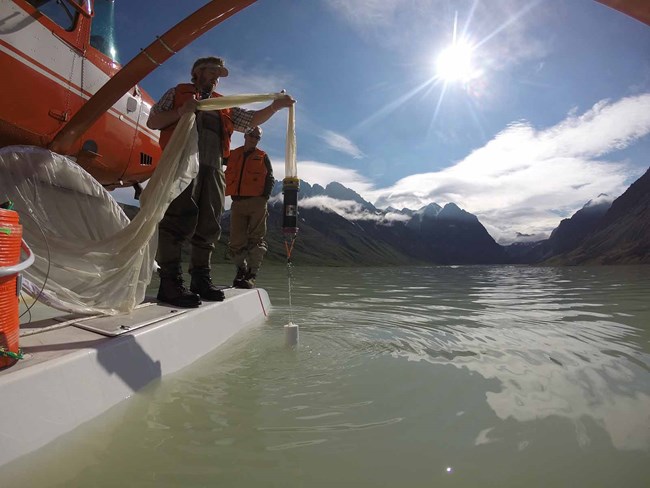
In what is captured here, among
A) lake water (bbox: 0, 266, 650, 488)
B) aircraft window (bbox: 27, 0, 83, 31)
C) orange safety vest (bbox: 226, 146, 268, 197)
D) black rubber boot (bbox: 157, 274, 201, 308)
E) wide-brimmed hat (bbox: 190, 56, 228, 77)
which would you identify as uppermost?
aircraft window (bbox: 27, 0, 83, 31)

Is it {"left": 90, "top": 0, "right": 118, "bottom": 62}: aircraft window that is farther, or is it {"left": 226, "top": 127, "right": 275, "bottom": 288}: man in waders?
{"left": 226, "top": 127, "right": 275, "bottom": 288}: man in waders

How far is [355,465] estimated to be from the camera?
170 cm

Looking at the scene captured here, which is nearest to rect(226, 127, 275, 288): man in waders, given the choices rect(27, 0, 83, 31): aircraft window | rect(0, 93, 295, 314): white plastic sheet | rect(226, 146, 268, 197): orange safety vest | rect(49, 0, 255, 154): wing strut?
rect(226, 146, 268, 197): orange safety vest

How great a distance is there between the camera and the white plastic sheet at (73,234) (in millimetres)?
3709

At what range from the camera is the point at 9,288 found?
2043 mm

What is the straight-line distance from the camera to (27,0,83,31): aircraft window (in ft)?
17.1

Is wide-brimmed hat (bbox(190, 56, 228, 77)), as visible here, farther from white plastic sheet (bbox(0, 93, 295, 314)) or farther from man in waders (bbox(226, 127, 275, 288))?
man in waders (bbox(226, 127, 275, 288))

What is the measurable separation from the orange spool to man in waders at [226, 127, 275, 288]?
5.24 m

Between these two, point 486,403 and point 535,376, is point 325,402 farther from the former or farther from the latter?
point 535,376

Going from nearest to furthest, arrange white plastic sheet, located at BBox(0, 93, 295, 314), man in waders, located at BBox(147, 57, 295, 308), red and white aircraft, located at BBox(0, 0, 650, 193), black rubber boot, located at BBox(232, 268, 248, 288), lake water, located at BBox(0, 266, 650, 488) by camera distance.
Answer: lake water, located at BBox(0, 266, 650, 488) → white plastic sheet, located at BBox(0, 93, 295, 314) → man in waders, located at BBox(147, 57, 295, 308) → red and white aircraft, located at BBox(0, 0, 650, 193) → black rubber boot, located at BBox(232, 268, 248, 288)

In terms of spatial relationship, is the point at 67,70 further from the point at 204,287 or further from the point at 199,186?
the point at 204,287

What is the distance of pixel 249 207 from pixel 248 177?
58cm

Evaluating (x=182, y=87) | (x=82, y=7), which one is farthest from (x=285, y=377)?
(x=82, y=7)

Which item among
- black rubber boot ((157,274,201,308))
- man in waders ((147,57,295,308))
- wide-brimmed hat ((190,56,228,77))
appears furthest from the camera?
wide-brimmed hat ((190,56,228,77))
